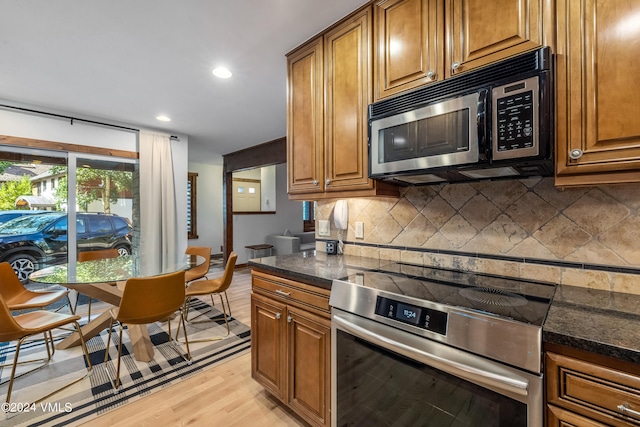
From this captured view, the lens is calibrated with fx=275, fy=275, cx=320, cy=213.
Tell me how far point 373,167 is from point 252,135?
134 inches

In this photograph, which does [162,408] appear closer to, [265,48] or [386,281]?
[386,281]

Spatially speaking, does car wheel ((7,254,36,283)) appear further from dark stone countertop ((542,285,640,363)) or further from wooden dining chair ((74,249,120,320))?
dark stone countertop ((542,285,640,363))

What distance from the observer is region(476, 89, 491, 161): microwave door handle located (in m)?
1.10

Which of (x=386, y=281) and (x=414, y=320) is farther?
(x=386, y=281)

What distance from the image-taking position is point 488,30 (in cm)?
116

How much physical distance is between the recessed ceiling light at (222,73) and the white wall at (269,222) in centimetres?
346

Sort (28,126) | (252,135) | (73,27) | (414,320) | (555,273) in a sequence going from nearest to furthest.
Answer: (414,320)
(555,273)
(73,27)
(28,126)
(252,135)

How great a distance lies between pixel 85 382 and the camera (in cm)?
205

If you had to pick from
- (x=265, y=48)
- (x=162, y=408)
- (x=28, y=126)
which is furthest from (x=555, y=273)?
(x=28, y=126)

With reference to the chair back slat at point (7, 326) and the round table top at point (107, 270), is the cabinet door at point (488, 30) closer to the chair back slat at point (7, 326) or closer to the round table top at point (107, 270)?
the round table top at point (107, 270)

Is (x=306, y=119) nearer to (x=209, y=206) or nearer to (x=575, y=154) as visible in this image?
(x=575, y=154)

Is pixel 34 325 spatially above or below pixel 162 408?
above

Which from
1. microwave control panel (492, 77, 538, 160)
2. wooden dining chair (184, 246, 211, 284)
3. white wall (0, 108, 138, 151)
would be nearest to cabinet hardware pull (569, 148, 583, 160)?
microwave control panel (492, 77, 538, 160)

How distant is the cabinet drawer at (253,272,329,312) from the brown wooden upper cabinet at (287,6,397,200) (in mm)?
625
